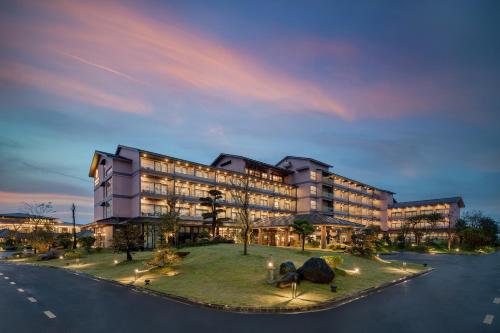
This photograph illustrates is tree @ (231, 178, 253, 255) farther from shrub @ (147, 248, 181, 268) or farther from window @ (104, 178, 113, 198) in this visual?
window @ (104, 178, 113, 198)

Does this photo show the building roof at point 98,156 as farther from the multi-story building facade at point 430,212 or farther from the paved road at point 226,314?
the multi-story building facade at point 430,212

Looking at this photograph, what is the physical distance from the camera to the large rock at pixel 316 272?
18.8 m

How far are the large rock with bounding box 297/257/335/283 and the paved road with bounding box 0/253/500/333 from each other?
8.81 feet

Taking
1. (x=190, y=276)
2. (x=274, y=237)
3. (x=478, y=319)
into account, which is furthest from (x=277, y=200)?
(x=478, y=319)

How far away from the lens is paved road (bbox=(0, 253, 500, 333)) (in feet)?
37.0

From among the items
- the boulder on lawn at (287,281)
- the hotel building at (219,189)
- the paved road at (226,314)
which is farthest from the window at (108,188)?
the boulder on lawn at (287,281)

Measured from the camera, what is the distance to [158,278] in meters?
21.9

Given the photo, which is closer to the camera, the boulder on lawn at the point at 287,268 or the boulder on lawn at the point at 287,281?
the boulder on lawn at the point at 287,281

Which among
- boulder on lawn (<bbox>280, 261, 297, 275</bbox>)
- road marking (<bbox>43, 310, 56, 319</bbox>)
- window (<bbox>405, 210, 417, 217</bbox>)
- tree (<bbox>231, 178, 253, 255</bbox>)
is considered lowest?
window (<bbox>405, 210, 417, 217</bbox>)

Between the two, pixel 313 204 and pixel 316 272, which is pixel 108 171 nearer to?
pixel 313 204

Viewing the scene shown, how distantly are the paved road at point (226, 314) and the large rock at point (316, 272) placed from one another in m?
2.69

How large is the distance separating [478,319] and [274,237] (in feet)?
146

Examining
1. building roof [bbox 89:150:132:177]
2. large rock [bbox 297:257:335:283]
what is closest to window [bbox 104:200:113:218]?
building roof [bbox 89:150:132:177]

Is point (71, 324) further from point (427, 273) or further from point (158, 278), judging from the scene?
point (427, 273)
